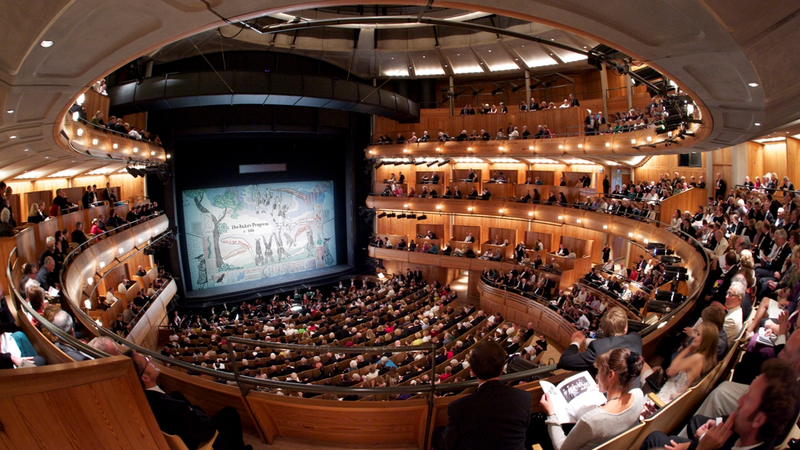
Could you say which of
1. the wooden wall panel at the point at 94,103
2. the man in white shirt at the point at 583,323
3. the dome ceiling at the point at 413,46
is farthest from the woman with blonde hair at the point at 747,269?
the wooden wall panel at the point at 94,103

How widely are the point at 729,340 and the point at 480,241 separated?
19.4m

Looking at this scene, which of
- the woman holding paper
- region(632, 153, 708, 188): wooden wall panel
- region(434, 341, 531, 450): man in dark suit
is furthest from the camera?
region(632, 153, 708, 188): wooden wall panel

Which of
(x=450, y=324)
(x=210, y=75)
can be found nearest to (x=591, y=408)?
(x=450, y=324)

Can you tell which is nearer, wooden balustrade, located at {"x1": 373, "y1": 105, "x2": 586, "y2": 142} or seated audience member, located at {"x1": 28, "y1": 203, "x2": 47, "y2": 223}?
seated audience member, located at {"x1": 28, "y1": 203, "x2": 47, "y2": 223}

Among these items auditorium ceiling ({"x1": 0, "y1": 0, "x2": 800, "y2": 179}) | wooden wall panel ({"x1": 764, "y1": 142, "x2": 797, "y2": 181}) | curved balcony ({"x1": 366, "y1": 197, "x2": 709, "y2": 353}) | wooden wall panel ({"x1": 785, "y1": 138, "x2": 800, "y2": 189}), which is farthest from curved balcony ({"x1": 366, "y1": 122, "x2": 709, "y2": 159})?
wooden wall panel ({"x1": 785, "y1": 138, "x2": 800, "y2": 189})

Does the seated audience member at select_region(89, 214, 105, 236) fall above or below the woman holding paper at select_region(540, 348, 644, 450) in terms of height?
above

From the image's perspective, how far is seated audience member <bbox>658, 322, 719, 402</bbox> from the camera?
3191 millimetres

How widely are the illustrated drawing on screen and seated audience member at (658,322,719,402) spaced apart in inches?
834

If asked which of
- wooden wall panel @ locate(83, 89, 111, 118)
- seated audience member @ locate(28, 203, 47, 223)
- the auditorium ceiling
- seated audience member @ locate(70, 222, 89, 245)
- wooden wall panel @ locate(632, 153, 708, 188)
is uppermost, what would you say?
wooden wall panel @ locate(83, 89, 111, 118)

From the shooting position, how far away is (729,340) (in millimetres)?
4242

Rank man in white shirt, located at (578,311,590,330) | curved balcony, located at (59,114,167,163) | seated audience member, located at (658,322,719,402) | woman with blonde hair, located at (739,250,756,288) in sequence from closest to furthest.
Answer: seated audience member, located at (658,322,719,402) → woman with blonde hair, located at (739,250,756,288) → curved balcony, located at (59,114,167,163) → man in white shirt, located at (578,311,590,330)

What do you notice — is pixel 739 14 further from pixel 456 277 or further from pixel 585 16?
pixel 456 277

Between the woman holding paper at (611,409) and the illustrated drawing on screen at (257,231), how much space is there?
21.1 metres

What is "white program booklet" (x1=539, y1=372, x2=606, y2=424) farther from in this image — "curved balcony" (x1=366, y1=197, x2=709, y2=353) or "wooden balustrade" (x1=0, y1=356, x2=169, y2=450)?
"curved balcony" (x1=366, y1=197, x2=709, y2=353)
